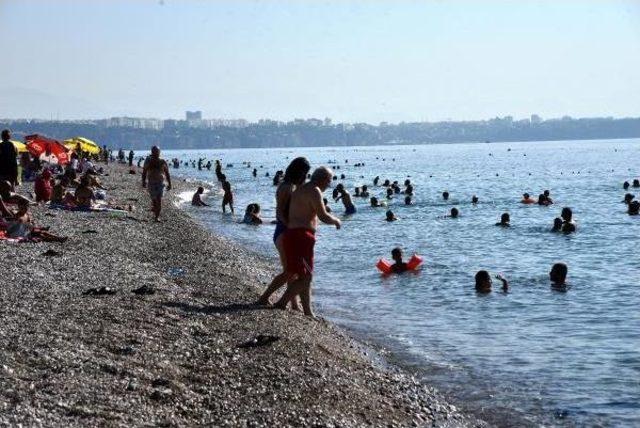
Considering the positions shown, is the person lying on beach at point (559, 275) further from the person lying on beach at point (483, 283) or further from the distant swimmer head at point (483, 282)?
→ the distant swimmer head at point (483, 282)

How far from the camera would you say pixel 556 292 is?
17.8m

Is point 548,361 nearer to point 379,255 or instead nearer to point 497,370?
point 497,370

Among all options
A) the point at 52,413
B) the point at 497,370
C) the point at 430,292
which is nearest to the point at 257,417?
the point at 52,413

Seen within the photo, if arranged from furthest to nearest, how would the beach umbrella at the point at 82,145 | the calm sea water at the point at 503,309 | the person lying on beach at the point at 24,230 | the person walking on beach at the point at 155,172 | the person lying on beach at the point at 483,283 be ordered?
the beach umbrella at the point at 82,145, the person walking on beach at the point at 155,172, the person lying on beach at the point at 483,283, the person lying on beach at the point at 24,230, the calm sea water at the point at 503,309

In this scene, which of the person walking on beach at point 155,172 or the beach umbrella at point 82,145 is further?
the beach umbrella at point 82,145

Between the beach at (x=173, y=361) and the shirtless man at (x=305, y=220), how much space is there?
782 mm

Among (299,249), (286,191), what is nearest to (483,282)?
(299,249)

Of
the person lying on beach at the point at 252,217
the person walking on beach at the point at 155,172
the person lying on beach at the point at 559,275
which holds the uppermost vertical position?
the person walking on beach at the point at 155,172

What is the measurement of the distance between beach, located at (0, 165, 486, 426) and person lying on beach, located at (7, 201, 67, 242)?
220cm

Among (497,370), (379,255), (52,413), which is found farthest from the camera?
(379,255)

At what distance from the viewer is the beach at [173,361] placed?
6859mm

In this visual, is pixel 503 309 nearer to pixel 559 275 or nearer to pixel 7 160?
pixel 559 275

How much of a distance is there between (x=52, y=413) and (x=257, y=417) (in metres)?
1.64

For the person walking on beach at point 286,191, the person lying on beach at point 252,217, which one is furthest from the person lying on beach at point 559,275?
the person lying on beach at point 252,217
